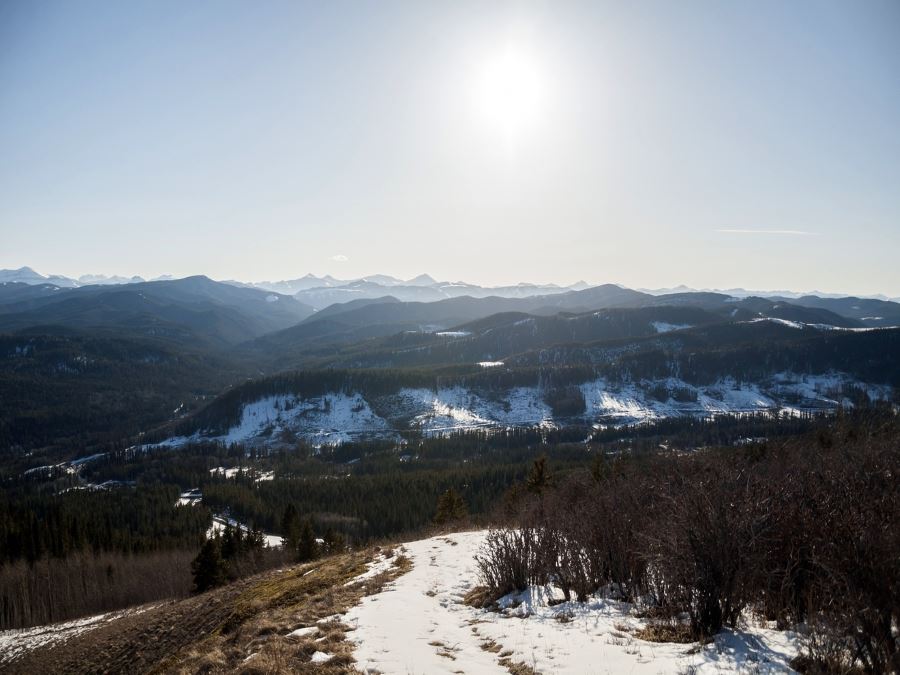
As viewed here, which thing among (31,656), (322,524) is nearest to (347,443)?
(322,524)

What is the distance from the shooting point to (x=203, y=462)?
591ft

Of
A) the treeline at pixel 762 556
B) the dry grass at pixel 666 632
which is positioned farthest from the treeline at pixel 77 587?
the dry grass at pixel 666 632

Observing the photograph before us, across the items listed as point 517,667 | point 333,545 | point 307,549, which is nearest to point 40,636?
point 307,549

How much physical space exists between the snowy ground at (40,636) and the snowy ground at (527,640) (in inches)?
1555

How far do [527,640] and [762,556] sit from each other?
713cm

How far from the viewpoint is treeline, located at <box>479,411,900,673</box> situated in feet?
29.6

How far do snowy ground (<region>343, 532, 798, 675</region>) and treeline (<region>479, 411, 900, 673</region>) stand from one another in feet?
3.43

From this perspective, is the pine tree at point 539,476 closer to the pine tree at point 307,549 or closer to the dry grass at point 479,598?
the pine tree at point 307,549

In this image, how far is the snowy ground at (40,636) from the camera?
4166cm

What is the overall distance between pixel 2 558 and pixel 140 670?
74.0 meters

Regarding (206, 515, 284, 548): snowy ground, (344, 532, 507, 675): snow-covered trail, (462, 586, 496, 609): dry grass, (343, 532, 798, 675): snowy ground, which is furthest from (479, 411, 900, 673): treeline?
(206, 515, 284, 548): snowy ground

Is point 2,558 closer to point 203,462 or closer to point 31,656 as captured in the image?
point 31,656

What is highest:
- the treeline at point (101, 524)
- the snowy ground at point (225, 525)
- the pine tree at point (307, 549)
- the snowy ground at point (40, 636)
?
the pine tree at point (307, 549)

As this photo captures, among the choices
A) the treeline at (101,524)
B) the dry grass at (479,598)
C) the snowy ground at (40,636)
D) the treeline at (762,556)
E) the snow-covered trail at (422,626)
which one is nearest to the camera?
the treeline at (762,556)
